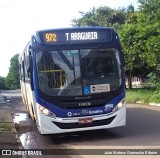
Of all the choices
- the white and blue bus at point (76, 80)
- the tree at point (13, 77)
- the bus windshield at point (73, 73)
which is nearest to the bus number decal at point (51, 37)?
the white and blue bus at point (76, 80)

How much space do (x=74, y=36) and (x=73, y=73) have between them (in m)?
1.16

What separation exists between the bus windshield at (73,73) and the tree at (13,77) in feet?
309

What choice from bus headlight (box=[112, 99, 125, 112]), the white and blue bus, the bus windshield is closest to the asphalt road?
the white and blue bus

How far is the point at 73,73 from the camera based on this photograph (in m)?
9.67

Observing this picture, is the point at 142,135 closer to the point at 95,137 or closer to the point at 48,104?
the point at 95,137

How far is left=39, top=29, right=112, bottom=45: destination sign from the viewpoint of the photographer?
390 inches

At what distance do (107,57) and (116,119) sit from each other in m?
1.84

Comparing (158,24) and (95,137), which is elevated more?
(158,24)

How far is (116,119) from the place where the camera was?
32.6ft

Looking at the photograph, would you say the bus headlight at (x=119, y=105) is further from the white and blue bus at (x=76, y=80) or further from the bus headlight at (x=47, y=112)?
the bus headlight at (x=47, y=112)

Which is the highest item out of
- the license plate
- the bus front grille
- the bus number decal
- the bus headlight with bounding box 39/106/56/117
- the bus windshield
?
the bus number decal

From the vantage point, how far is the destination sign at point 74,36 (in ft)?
32.5

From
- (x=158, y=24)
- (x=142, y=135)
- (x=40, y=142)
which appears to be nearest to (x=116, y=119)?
(x=142, y=135)

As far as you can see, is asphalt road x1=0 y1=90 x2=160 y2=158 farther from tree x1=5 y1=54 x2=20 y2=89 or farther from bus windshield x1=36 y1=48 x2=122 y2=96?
tree x1=5 y1=54 x2=20 y2=89
